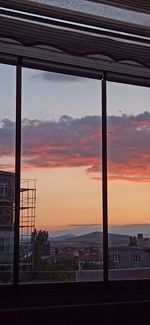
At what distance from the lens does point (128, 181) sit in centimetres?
439

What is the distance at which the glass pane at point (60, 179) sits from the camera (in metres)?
3.99

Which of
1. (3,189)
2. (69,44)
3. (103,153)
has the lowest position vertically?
(3,189)

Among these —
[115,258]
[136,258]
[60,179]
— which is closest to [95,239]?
[115,258]

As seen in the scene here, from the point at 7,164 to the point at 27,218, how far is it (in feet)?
1.40

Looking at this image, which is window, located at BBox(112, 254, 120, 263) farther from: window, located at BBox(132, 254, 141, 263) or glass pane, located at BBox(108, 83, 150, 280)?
A: window, located at BBox(132, 254, 141, 263)

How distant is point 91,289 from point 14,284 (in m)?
0.62

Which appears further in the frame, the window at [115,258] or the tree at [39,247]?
the window at [115,258]

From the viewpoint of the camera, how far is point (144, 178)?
4477 mm

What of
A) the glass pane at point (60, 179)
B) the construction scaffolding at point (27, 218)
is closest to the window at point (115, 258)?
the glass pane at point (60, 179)

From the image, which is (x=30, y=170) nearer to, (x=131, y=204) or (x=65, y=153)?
(x=65, y=153)

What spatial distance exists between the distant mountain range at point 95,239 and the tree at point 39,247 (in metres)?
0.07

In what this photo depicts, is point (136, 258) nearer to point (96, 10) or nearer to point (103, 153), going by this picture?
point (103, 153)

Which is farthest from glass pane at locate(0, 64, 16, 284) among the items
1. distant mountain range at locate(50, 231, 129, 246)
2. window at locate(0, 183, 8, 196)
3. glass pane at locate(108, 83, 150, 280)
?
glass pane at locate(108, 83, 150, 280)

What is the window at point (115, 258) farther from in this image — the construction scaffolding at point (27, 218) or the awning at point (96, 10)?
the awning at point (96, 10)
